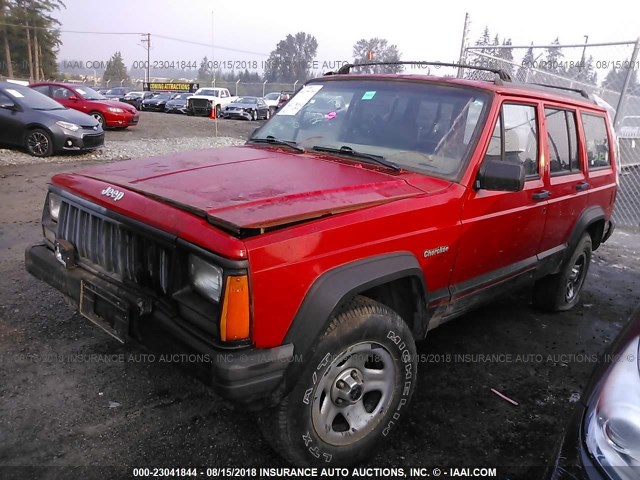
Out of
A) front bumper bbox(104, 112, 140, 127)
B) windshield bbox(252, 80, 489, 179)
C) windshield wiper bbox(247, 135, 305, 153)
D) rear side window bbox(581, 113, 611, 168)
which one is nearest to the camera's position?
windshield bbox(252, 80, 489, 179)

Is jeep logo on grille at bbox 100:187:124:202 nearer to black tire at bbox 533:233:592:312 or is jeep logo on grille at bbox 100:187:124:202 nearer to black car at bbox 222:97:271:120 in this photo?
black tire at bbox 533:233:592:312

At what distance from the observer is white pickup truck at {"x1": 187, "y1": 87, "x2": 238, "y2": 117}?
2883cm

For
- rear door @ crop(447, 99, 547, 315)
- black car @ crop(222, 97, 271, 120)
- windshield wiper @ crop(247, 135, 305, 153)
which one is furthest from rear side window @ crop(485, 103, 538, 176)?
black car @ crop(222, 97, 271, 120)

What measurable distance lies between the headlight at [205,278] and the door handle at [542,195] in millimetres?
2442

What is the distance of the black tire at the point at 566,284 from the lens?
4.30 m

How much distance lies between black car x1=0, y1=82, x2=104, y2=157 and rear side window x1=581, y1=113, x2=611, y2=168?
32.1 feet

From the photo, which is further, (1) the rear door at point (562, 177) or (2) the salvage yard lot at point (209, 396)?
(1) the rear door at point (562, 177)

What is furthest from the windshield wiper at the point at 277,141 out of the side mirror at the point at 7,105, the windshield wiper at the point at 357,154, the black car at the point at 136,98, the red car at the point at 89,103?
the black car at the point at 136,98

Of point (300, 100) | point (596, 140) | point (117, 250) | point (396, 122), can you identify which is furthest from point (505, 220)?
point (117, 250)

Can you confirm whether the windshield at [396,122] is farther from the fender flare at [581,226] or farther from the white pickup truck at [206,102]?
the white pickup truck at [206,102]

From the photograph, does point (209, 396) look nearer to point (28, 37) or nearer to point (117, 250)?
point (117, 250)

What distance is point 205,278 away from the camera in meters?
2.03

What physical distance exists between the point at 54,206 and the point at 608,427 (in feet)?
9.89

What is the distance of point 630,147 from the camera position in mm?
10023
